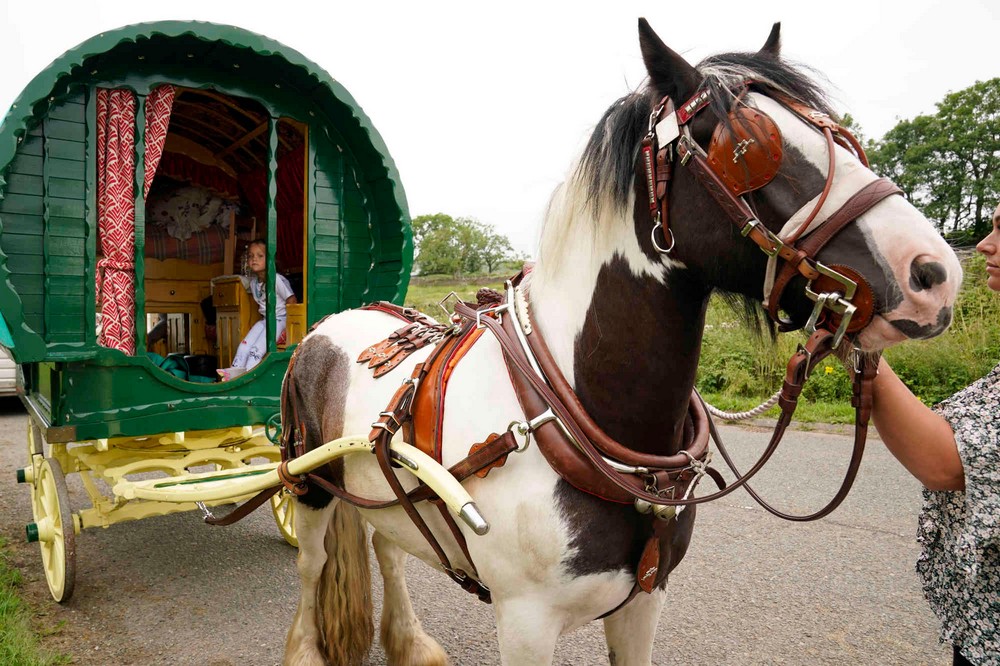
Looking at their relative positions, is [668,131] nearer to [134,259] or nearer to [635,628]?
[635,628]

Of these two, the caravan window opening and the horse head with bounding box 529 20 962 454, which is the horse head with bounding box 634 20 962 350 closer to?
the horse head with bounding box 529 20 962 454

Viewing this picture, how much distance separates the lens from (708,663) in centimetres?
256

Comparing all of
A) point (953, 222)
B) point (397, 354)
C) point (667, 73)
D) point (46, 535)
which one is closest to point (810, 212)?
point (667, 73)

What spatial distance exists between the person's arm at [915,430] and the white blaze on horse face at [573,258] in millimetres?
494

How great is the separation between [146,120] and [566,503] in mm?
3121

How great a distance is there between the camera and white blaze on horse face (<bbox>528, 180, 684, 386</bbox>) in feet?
4.46

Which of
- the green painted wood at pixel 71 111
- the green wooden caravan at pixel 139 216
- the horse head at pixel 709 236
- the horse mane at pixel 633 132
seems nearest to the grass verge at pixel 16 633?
the green wooden caravan at pixel 139 216

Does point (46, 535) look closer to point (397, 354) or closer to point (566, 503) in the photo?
point (397, 354)

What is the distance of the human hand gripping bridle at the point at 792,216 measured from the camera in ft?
3.54

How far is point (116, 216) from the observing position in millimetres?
3006

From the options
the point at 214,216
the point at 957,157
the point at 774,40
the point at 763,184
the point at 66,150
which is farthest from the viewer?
the point at 957,157

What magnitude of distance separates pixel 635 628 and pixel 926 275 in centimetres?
Result: 113

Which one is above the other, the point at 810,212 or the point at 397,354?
the point at 810,212

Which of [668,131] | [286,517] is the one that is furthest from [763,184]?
[286,517]
